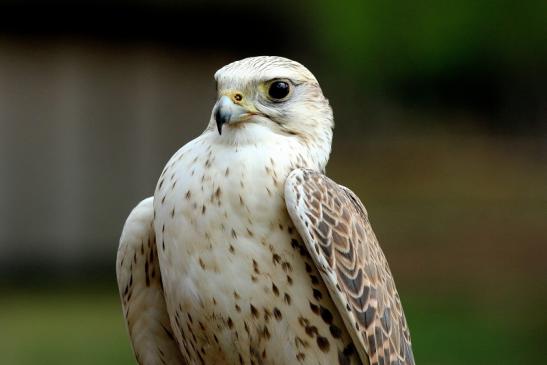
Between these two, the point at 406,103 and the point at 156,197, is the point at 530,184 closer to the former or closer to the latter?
the point at 406,103

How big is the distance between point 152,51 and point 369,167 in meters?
3.74

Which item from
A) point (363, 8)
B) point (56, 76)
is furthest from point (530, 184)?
point (56, 76)

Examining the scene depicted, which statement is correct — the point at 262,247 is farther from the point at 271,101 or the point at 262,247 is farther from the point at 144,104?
the point at 144,104

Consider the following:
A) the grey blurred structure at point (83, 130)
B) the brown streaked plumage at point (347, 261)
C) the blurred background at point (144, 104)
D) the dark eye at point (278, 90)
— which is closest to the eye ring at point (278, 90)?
the dark eye at point (278, 90)

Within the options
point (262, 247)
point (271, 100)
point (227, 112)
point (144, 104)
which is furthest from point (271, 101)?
point (144, 104)

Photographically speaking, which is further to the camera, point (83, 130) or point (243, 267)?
point (83, 130)

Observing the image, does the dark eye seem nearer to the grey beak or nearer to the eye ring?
the eye ring

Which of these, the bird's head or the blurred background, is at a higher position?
the bird's head

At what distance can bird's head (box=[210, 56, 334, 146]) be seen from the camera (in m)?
3.95

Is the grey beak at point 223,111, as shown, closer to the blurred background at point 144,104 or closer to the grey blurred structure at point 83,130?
the blurred background at point 144,104

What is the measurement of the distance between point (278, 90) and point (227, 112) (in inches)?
9.5

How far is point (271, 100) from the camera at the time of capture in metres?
4.04

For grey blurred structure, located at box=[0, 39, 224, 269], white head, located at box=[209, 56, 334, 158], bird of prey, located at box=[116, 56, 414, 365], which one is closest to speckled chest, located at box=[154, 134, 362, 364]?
bird of prey, located at box=[116, 56, 414, 365]

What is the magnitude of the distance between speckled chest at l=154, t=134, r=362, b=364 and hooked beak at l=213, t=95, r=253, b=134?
4.1 inches
